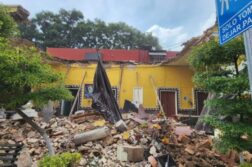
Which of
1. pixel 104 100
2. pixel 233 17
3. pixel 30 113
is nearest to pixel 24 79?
pixel 233 17

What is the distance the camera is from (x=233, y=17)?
1955 mm

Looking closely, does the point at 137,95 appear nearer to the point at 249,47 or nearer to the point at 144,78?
the point at 144,78

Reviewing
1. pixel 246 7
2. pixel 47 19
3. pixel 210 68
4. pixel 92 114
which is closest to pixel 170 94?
pixel 92 114

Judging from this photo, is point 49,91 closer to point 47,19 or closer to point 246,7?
point 246,7

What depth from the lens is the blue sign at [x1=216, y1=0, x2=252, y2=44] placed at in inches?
71.4

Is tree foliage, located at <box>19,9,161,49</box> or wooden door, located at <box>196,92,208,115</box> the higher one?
tree foliage, located at <box>19,9,161,49</box>

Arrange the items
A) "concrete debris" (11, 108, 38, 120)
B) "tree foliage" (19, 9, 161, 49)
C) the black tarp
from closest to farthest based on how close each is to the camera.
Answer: the black tarp → "concrete debris" (11, 108, 38, 120) → "tree foliage" (19, 9, 161, 49)

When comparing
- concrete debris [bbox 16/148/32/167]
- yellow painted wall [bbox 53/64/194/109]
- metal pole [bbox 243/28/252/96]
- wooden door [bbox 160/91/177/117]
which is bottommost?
concrete debris [bbox 16/148/32/167]

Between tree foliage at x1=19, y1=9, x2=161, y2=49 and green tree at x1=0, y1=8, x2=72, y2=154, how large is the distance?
27.1 metres

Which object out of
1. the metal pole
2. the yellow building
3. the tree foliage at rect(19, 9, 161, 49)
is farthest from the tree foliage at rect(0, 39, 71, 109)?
the tree foliage at rect(19, 9, 161, 49)

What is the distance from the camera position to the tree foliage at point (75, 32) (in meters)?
32.0

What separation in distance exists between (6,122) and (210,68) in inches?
298

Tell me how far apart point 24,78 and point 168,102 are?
485 inches

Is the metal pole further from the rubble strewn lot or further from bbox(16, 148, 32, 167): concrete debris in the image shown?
bbox(16, 148, 32, 167): concrete debris
